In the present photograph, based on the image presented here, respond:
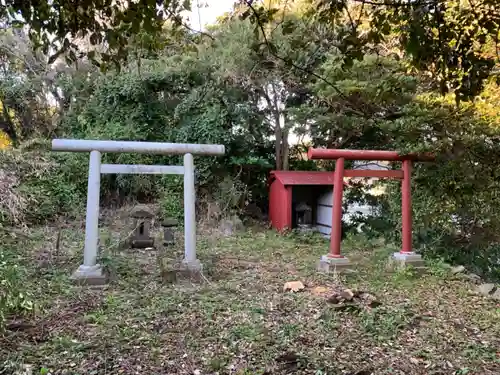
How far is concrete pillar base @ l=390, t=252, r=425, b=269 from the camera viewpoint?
17.4ft

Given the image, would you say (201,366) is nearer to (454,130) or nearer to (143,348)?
(143,348)

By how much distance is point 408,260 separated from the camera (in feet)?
17.4

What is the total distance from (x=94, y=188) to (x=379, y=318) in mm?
3099

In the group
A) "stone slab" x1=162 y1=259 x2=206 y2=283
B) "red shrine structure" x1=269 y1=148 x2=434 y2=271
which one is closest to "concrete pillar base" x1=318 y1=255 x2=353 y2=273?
"red shrine structure" x1=269 y1=148 x2=434 y2=271

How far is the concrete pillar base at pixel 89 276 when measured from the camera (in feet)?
13.6

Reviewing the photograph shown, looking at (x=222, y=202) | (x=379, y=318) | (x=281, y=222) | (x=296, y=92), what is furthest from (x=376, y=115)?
(x=379, y=318)

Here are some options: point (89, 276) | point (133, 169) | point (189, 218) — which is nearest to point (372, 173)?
point (189, 218)

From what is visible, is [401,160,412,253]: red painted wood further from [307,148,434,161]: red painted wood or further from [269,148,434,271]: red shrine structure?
[307,148,434,161]: red painted wood

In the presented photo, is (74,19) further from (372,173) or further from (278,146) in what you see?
(278,146)

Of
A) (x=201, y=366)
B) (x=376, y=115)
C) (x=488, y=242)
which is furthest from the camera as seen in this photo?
(x=376, y=115)

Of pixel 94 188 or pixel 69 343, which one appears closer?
pixel 69 343

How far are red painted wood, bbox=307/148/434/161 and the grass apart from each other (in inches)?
57.2

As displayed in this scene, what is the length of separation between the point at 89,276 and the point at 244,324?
1.80 metres

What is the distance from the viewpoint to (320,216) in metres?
8.45
